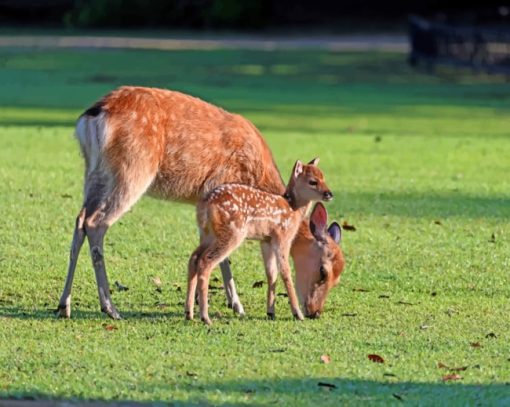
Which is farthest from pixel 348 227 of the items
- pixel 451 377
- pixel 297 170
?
pixel 451 377

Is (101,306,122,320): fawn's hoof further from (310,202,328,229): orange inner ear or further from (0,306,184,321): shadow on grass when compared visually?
(310,202,328,229): orange inner ear

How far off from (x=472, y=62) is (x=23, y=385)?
30.5 meters

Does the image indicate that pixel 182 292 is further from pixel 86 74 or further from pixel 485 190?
pixel 86 74

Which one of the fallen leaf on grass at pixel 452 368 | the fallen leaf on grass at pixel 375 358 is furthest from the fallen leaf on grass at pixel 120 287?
the fallen leaf on grass at pixel 452 368

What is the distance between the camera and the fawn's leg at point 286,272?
32.8 ft

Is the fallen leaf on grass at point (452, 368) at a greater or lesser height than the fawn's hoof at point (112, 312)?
greater

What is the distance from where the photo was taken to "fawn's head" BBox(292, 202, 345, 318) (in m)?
10.2

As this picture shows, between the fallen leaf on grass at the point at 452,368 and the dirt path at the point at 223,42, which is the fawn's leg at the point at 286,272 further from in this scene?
the dirt path at the point at 223,42

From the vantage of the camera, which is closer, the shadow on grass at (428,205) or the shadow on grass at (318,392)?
the shadow on grass at (318,392)

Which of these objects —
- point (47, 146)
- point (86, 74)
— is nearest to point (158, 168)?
point (47, 146)

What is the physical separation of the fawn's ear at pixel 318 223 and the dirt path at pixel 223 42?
122 ft

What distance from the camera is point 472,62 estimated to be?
37438 millimetres

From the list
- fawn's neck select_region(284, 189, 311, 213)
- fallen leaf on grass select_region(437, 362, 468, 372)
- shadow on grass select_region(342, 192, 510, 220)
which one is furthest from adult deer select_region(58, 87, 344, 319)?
shadow on grass select_region(342, 192, 510, 220)

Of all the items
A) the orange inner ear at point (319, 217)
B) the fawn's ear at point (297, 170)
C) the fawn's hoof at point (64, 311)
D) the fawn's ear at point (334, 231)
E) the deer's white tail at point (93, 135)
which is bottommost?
the fawn's hoof at point (64, 311)
